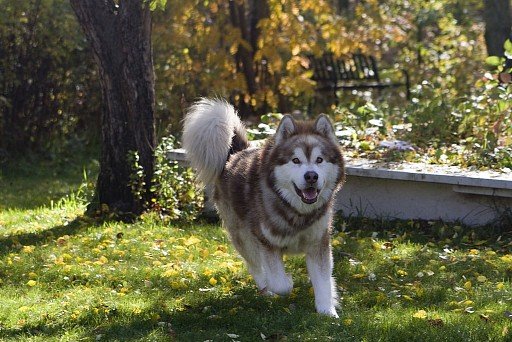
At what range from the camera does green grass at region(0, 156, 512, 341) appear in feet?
16.6

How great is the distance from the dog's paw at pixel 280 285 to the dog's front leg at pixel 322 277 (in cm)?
17

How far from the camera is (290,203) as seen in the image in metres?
5.60

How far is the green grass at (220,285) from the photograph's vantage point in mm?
5062

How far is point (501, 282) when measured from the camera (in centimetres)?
600

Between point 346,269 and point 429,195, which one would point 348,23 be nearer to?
point 429,195

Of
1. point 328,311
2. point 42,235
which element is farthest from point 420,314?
point 42,235

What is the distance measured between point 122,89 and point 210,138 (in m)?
2.06

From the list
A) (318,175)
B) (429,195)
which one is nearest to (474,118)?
(429,195)

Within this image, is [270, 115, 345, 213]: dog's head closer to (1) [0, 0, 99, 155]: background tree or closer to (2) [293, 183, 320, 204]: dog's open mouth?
(2) [293, 183, 320, 204]: dog's open mouth

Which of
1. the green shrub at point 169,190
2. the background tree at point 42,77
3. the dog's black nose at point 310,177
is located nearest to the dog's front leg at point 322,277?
the dog's black nose at point 310,177

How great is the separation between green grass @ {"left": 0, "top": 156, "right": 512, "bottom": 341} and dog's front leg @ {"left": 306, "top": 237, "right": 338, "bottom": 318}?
108 mm

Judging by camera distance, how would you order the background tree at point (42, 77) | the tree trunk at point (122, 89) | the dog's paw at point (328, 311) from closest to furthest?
the dog's paw at point (328, 311), the tree trunk at point (122, 89), the background tree at point (42, 77)

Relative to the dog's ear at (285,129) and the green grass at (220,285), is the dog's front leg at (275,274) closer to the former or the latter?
the green grass at (220,285)

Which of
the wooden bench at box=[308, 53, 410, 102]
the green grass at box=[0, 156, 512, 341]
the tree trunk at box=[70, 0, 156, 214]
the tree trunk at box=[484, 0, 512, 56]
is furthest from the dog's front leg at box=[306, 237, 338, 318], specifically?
the wooden bench at box=[308, 53, 410, 102]
